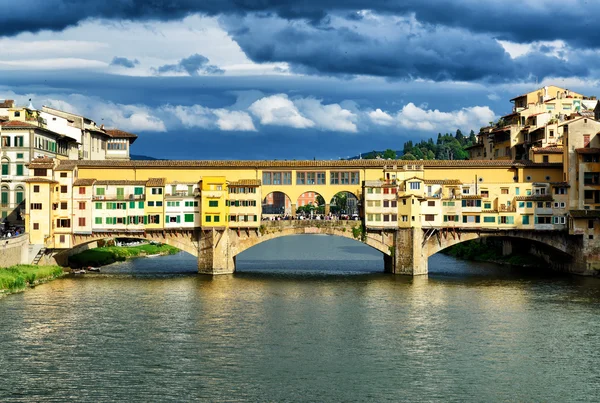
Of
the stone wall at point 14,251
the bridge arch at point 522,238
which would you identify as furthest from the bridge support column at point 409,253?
the stone wall at point 14,251

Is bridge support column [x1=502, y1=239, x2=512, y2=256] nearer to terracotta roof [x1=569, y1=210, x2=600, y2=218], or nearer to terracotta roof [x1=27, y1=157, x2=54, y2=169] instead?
terracotta roof [x1=569, y1=210, x2=600, y2=218]

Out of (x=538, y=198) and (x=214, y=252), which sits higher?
(x=538, y=198)

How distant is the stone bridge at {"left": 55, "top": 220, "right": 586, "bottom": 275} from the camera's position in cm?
7425

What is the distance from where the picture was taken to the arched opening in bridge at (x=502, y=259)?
258ft

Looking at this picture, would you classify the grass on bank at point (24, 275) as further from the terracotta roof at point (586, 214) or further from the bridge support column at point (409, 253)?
the terracotta roof at point (586, 214)

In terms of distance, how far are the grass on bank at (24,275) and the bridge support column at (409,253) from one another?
26080 mm

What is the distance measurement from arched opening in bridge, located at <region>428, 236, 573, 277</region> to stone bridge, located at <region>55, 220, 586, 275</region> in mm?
1565

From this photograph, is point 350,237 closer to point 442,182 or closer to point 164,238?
point 442,182

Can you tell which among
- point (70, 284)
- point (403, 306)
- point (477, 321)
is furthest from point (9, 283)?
point (477, 321)

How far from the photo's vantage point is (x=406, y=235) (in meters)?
74.3

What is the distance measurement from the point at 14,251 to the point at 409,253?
97.4 feet

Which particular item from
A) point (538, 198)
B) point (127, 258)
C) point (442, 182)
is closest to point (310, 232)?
point (442, 182)

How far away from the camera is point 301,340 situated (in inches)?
1800

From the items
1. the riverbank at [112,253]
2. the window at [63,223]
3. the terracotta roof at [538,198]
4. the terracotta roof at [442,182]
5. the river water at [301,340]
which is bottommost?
the river water at [301,340]
